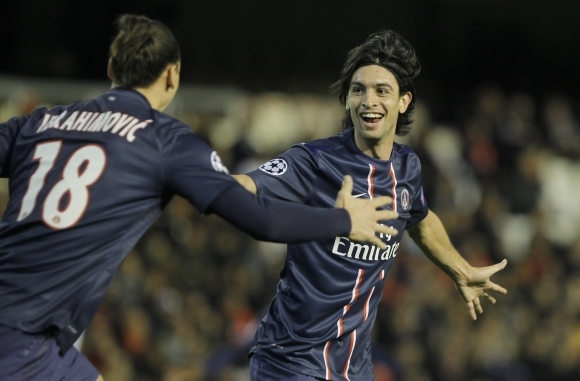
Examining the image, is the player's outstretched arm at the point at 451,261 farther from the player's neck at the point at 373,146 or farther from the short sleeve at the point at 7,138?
the short sleeve at the point at 7,138

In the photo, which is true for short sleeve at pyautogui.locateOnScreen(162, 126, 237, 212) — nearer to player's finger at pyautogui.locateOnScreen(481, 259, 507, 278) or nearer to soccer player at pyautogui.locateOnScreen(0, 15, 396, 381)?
soccer player at pyautogui.locateOnScreen(0, 15, 396, 381)

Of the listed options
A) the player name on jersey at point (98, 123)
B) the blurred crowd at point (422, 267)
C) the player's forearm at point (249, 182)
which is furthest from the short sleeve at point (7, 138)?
the blurred crowd at point (422, 267)

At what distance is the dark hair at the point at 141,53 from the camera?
361 centimetres

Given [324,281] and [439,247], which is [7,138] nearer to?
[324,281]

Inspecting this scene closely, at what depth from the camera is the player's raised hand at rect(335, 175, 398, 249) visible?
3590 millimetres

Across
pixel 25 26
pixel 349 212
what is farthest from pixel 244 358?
pixel 25 26

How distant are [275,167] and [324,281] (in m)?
0.59

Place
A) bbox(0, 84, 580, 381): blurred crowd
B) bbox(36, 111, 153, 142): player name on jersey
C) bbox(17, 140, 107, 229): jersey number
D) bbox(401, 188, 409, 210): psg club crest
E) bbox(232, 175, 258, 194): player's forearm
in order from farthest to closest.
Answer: bbox(0, 84, 580, 381): blurred crowd
bbox(401, 188, 409, 210): psg club crest
bbox(232, 175, 258, 194): player's forearm
bbox(36, 111, 153, 142): player name on jersey
bbox(17, 140, 107, 229): jersey number

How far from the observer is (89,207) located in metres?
3.40

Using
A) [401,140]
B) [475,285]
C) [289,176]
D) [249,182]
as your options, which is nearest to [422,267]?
[401,140]

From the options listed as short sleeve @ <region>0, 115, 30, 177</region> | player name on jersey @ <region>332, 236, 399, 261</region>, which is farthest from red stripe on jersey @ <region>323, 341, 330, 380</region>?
short sleeve @ <region>0, 115, 30, 177</region>

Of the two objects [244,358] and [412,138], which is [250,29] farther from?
[244,358]

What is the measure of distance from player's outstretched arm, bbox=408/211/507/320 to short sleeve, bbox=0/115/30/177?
228cm

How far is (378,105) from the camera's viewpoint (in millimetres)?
4695
